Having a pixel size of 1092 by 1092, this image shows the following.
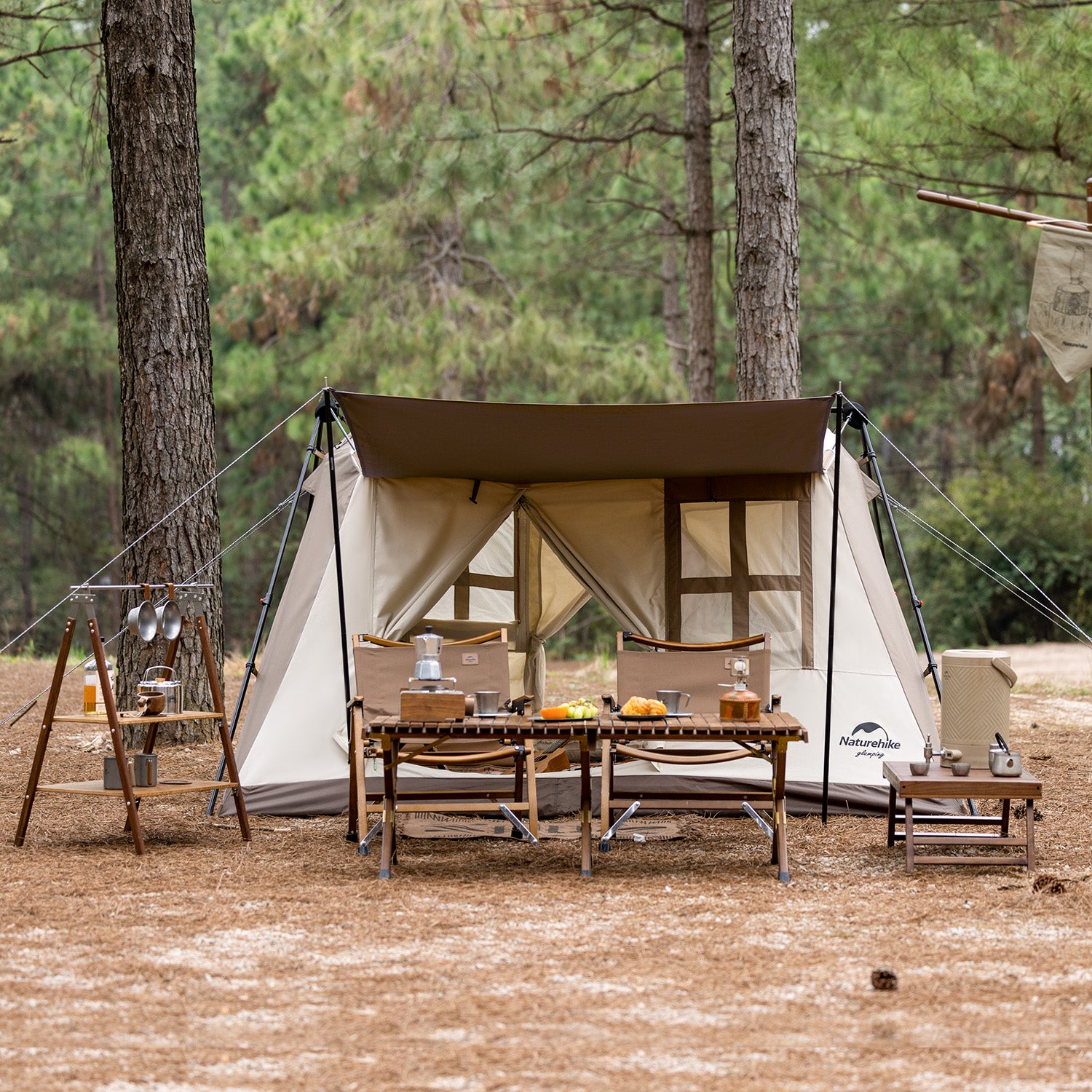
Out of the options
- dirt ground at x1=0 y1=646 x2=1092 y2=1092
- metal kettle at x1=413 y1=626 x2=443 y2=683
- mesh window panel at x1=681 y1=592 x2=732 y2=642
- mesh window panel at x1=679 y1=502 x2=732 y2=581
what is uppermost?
mesh window panel at x1=679 y1=502 x2=732 y2=581

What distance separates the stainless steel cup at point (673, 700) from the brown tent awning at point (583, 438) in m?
0.86

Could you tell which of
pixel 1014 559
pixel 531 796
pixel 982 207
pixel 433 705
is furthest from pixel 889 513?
pixel 1014 559

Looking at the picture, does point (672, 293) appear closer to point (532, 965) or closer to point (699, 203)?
point (699, 203)

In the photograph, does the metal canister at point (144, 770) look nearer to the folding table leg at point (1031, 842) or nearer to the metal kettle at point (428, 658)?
the metal kettle at point (428, 658)

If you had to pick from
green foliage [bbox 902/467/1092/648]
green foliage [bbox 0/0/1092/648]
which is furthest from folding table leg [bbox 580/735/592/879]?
green foliage [bbox 902/467/1092/648]

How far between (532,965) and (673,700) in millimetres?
1486

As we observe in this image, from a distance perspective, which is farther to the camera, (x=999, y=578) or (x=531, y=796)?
(x=999, y=578)

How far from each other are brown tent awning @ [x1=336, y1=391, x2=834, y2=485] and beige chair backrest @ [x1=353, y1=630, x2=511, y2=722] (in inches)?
26.6

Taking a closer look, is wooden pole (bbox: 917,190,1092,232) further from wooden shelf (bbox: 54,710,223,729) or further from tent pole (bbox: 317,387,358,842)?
wooden shelf (bbox: 54,710,223,729)

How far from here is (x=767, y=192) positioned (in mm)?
6590

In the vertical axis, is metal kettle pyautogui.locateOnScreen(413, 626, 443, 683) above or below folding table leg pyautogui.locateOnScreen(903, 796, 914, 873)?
above

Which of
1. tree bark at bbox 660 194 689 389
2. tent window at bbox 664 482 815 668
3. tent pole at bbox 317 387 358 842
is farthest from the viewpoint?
tree bark at bbox 660 194 689 389

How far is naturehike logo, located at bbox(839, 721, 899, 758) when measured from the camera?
5086mm

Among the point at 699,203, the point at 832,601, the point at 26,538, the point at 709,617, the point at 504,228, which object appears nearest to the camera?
the point at 832,601
